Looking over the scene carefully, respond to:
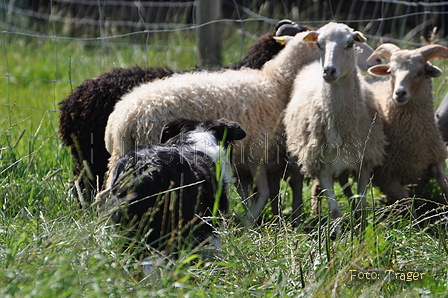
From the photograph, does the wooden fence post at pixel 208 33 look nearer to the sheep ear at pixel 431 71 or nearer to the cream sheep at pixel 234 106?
the cream sheep at pixel 234 106

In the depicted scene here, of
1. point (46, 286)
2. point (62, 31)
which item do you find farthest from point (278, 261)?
point (62, 31)

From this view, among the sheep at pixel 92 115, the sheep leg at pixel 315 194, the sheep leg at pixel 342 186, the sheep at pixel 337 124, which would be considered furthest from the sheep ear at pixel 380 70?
the sheep at pixel 92 115

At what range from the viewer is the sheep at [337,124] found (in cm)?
370

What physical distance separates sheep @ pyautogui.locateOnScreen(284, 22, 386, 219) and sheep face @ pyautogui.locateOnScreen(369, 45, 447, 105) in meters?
0.22

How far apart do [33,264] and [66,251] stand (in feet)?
0.52

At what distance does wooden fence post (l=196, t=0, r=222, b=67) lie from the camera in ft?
16.1

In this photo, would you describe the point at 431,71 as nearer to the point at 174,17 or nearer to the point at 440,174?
the point at 440,174

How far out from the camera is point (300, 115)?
3.94 meters

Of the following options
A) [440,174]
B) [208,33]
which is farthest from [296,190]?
[208,33]

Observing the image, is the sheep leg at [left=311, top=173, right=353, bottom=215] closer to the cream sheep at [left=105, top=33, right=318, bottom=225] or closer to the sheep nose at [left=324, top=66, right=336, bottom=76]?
the cream sheep at [left=105, top=33, right=318, bottom=225]

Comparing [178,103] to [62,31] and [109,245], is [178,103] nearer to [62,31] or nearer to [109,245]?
[109,245]

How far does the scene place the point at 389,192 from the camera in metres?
4.10

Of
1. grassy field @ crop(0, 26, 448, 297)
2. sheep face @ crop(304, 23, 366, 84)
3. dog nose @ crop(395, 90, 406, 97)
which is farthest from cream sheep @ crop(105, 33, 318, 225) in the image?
dog nose @ crop(395, 90, 406, 97)

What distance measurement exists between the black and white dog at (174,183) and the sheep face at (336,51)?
0.83 meters
